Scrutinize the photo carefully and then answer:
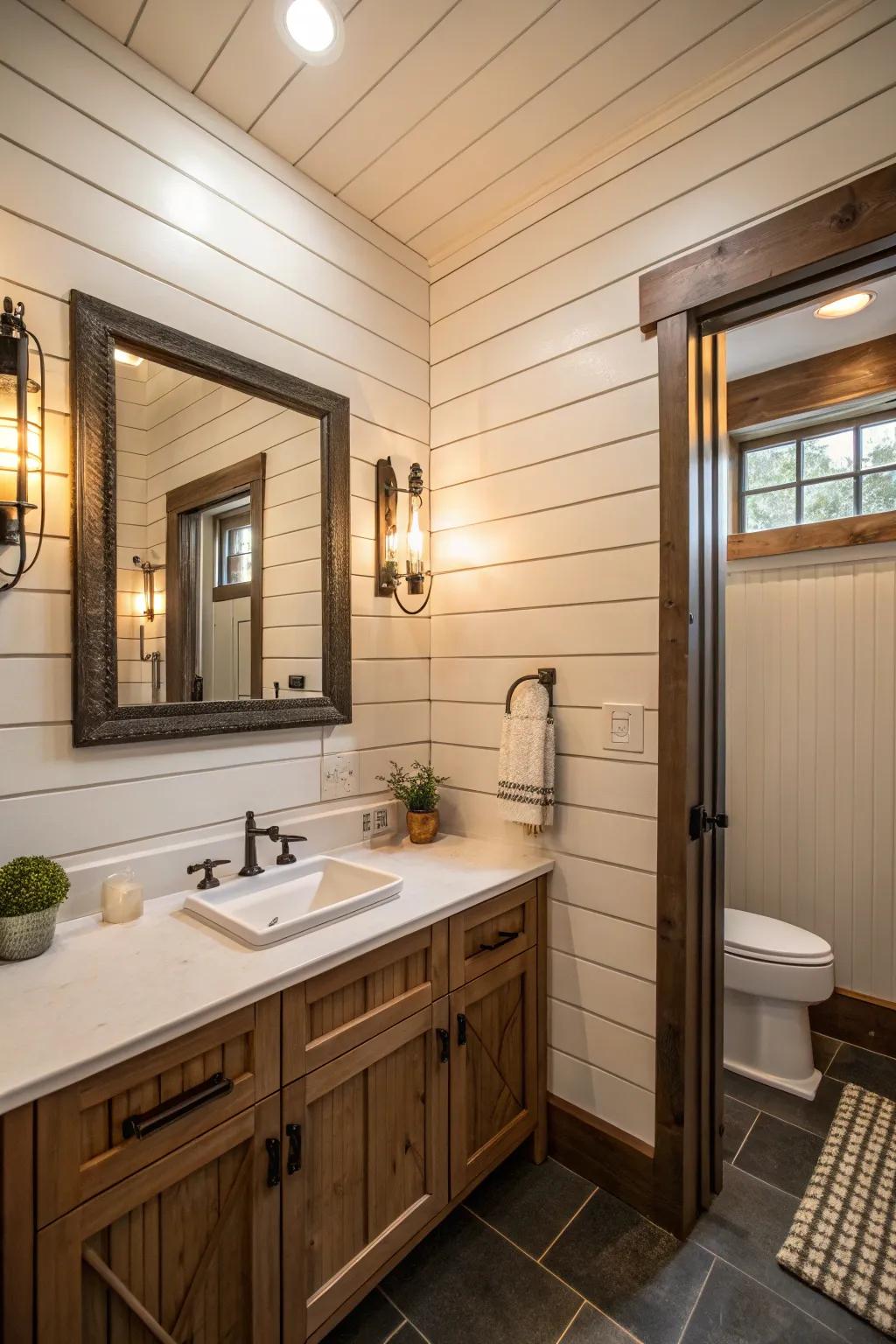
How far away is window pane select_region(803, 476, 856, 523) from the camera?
2.59 metres

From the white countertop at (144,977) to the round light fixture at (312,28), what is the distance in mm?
1962

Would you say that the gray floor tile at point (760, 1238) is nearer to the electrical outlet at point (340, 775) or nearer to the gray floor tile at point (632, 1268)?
the gray floor tile at point (632, 1268)

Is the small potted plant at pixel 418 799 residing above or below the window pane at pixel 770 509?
below

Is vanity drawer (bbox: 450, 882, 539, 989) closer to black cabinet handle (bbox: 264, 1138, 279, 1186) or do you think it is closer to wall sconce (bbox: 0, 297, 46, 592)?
black cabinet handle (bbox: 264, 1138, 279, 1186)

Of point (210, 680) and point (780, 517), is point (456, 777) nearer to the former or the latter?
point (210, 680)

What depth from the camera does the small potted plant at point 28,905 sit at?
1.15 metres

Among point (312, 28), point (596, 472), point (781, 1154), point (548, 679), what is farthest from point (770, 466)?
point (781, 1154)

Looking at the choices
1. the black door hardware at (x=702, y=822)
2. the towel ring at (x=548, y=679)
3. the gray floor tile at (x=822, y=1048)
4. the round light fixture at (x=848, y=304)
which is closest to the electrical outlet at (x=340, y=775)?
the towel ring at (x=548, y=679)

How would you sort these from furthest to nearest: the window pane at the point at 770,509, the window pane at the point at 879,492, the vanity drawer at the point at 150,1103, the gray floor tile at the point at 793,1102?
the window pane at the point at 770,509 < the window pane at the point at 879,492 < the gray floor tile at the point at 793,1102 < the vanity drawer at the point at 150,1103

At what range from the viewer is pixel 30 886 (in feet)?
3.82

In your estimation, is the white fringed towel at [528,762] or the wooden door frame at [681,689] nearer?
the wooden door frame at [681,689]

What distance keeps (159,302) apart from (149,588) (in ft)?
2.26

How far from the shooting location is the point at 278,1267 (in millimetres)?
1131

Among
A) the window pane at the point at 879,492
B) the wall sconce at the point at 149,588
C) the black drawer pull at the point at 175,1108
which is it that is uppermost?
the window pane at the point at 879,492
